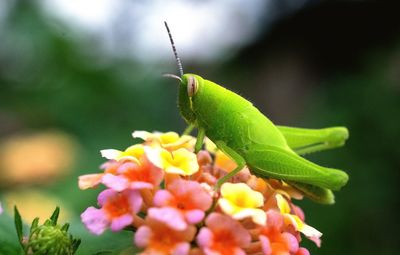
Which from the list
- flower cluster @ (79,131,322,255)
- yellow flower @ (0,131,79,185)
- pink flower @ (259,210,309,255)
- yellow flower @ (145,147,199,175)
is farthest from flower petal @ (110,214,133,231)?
yellow flower @ (0,131,79,185)

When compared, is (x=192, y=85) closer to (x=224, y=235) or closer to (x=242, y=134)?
(x=242, y=134)

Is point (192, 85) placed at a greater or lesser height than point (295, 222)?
greater

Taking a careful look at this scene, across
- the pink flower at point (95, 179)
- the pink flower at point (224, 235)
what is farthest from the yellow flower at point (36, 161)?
the pink flower at point (224, 235)

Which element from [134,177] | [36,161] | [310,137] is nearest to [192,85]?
[134,177]

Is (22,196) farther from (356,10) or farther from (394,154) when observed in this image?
(356,10)

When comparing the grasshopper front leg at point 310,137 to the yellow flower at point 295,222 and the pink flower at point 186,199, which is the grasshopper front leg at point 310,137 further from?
the pink flower at point 186,199

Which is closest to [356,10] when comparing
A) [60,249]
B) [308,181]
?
[308,181]

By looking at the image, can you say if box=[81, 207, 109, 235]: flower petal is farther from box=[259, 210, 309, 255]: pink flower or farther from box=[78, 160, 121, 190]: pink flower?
box=[259, 210, 309, 255]: pink flower
